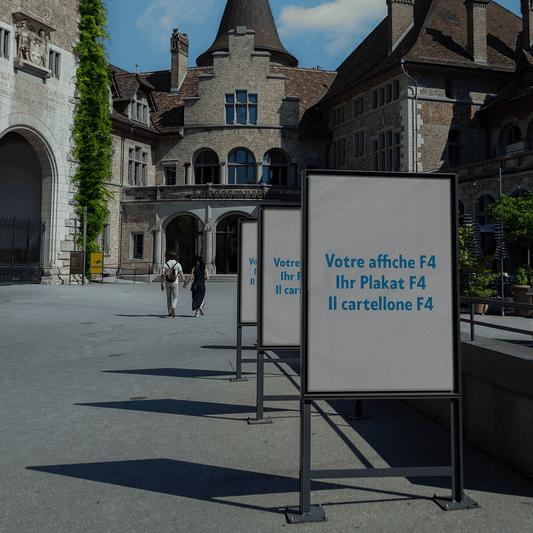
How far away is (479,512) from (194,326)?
935 centimetres

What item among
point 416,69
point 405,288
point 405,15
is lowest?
point 405,288

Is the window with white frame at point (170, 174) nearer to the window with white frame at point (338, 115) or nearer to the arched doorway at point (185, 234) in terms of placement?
the arched doorway at point (185, 234)

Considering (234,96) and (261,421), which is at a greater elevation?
(234,96)

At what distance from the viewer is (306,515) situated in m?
3.08

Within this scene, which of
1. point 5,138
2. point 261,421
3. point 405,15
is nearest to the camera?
point 261,421

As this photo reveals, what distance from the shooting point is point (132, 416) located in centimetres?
512

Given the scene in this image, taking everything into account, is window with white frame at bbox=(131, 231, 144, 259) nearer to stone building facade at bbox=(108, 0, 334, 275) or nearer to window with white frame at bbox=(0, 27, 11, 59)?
stone building facade at bbox=(108, 0, 334, 275)

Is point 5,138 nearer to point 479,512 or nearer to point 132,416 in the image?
point 132,416

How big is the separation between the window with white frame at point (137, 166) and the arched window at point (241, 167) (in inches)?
220

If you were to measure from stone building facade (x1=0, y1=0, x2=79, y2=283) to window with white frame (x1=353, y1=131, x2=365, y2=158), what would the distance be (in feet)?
53.5

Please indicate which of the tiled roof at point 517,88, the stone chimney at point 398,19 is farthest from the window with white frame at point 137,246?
the tiled roof at point 517,88

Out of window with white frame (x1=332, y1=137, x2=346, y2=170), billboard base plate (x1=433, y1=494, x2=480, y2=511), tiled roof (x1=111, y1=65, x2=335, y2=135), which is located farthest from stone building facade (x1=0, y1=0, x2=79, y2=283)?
billboard base plate (x1=433, y1=494, x2=480, y2=511)

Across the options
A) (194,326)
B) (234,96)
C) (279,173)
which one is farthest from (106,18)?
(194,326)

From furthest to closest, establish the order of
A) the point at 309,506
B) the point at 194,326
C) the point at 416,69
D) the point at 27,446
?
the point at 416,69 < the point at 194,326 < the point at 27,446 < the point at 309,506
